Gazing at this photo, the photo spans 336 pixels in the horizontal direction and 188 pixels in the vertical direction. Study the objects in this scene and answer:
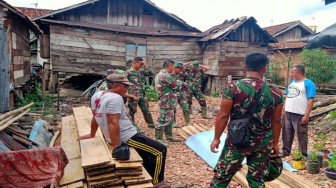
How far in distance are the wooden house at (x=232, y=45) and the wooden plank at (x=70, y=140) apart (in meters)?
10.5

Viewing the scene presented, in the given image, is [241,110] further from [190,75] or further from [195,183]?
[190,75]

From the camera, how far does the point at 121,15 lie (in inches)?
601

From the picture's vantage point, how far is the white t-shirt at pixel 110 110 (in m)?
3.18

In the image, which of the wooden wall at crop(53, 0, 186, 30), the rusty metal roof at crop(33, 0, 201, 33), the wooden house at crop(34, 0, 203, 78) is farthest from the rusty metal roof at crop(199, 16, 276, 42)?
the wooden wall at crop(53, 0, 186, 30)

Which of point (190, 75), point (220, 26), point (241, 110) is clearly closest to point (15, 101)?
point (190, 75)

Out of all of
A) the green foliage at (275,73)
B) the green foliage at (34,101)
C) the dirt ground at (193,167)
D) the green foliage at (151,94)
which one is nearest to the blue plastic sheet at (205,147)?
the dirt ground at (193,167)

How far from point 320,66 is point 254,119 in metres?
16.0

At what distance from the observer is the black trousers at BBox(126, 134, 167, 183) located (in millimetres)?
3574

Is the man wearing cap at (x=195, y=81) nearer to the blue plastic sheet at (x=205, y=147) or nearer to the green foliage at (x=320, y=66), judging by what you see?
the blue plastic sheet at (x=205, y=147)

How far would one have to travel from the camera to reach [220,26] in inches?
631

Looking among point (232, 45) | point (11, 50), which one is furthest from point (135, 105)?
point (232, 45)

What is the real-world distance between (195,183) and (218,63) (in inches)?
446

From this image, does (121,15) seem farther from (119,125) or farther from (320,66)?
(119,125)

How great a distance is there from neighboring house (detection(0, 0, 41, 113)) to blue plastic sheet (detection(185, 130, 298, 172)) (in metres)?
5.12
